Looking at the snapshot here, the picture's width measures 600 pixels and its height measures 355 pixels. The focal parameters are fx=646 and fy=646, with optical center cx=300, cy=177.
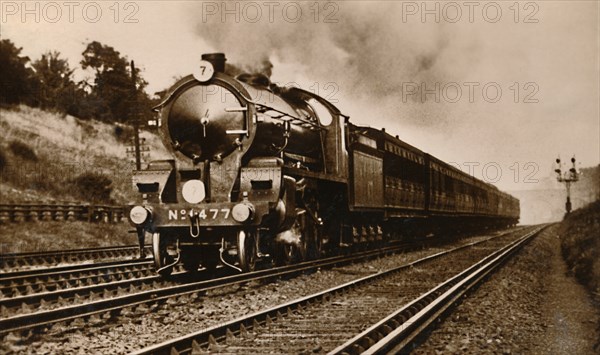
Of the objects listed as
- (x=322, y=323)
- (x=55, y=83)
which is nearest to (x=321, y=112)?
(x=322, y=323)

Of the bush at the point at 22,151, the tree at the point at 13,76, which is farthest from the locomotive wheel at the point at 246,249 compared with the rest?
the tree at the point at 13,76

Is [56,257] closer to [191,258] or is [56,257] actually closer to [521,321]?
[191,258]

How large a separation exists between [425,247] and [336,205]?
6937 mm

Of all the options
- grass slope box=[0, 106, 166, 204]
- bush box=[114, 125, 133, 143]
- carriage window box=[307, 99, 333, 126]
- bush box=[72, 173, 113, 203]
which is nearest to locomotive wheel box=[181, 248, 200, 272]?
carriage window box=[307, 99, 333, 126]

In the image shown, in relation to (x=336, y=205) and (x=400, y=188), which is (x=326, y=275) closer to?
(x=336, y=205)

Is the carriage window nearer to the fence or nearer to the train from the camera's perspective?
the train

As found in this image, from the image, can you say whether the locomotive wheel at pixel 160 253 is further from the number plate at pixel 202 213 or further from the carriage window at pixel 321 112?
→ the carriage window at pixel 321 112

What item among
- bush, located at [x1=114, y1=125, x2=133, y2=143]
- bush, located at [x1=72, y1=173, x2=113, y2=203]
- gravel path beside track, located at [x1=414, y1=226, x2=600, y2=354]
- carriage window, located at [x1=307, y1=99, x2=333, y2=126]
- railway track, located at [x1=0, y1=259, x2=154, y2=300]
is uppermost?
bush, located at [x1=114, y1=125, x2=133, y2=143]

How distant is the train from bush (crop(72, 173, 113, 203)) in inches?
633

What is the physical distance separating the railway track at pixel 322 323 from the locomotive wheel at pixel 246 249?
5.54ft

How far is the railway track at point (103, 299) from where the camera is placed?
6483 mm

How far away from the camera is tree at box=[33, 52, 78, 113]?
1457 inches

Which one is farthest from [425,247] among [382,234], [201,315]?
[201,315]

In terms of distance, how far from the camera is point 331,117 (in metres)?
13.3
